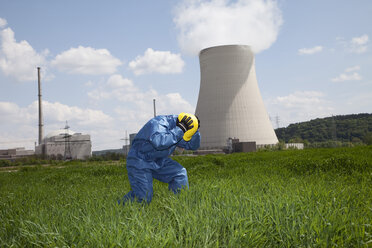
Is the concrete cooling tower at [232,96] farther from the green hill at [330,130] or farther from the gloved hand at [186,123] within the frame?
the gloved hand at [186,123]

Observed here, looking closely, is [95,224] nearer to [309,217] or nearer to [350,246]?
[309,217]

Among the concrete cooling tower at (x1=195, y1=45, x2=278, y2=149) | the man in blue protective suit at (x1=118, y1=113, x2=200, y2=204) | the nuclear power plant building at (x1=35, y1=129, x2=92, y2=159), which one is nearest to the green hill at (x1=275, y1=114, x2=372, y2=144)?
the concrete cooling tower at (x1=195, y1=45, x2=278, y2=149)

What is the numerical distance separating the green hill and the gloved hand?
31.7m

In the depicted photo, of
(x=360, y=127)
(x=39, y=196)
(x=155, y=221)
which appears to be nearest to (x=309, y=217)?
(x=155, y=221)

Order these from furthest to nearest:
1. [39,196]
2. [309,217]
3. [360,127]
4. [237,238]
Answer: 1. [360,127]
2. [39,196]
3. [309,217]
4. [237,238]

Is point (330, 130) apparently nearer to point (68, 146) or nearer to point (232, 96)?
point (232, 96)

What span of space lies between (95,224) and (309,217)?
151 centimetres

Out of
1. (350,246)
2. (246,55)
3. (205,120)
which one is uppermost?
(246,55)

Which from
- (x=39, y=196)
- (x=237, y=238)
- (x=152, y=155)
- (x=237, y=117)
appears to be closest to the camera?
(x=237, y=238)

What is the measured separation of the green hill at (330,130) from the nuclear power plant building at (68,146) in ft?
75.7

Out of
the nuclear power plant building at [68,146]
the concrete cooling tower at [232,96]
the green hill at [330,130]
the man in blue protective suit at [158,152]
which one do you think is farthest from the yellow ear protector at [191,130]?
the green hill at [330,130]

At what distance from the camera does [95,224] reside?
2078 millimetres

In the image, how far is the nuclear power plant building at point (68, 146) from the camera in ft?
104

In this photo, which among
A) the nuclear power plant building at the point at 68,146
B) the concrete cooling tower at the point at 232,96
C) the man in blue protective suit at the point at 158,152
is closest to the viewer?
the man in blue protective suit at the point at 158,152
